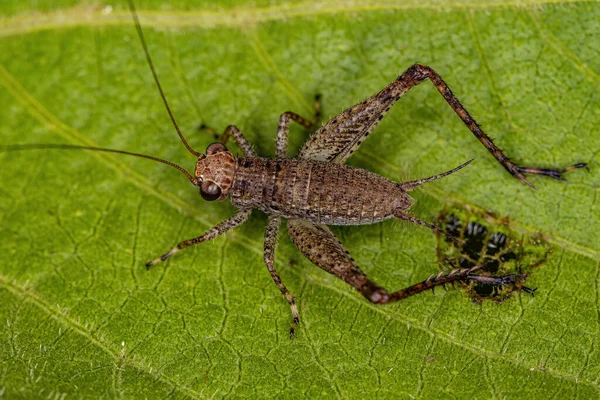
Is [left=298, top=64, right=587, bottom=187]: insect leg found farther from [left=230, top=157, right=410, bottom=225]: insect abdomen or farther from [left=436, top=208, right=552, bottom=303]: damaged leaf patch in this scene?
[left=436, top=208, right=552, bottom=303]: damaged leaf patch

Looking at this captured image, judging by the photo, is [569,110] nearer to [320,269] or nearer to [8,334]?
[320,269]

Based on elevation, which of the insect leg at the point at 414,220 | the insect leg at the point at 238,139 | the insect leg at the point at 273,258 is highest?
the insect leg at the point at 238,139

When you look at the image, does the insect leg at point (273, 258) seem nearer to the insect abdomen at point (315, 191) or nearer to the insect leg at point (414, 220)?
the insect abdomen at point (315, 191)

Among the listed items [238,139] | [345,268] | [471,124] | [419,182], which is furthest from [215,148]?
[471,124]

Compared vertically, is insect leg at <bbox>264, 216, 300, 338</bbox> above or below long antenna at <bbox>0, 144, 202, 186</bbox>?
below

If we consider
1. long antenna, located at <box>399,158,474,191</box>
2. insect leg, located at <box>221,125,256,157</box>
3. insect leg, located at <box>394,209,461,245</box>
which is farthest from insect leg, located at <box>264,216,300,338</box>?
long antenna, located at <box>399,158,474,191</box>

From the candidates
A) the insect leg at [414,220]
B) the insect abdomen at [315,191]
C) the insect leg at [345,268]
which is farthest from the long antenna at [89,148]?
the insect leg at [414,220]
